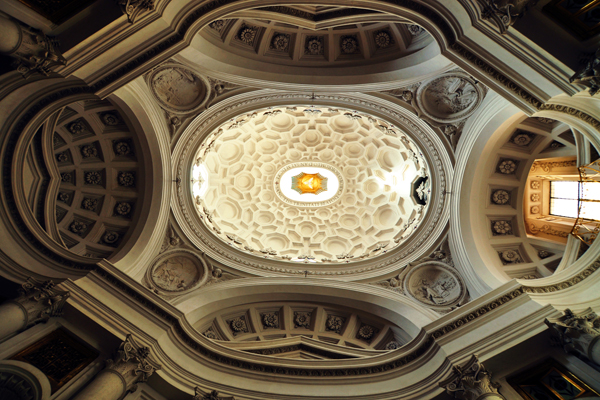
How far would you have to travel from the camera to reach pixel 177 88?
1479 cm

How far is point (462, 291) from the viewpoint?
49.1ft

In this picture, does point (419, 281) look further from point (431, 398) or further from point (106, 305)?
point (106, 305)

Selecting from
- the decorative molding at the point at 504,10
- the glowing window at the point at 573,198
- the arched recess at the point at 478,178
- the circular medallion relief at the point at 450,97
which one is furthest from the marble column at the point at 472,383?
the circular medallion relief at the point at 450,97

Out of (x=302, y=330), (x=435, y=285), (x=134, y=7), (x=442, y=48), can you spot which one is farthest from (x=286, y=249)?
(x=134, y=7)

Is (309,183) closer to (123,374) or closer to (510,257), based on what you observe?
(510,257)

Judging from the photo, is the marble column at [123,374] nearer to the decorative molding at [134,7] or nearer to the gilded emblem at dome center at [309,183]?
the decorative molding at [134,7]

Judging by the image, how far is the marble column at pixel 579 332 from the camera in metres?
9.04

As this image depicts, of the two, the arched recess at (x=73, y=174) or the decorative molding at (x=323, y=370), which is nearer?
the arched recess at (x=73, y=174)

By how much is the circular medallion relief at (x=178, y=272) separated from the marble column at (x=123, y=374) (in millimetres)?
4735

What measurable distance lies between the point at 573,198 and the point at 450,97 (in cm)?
685

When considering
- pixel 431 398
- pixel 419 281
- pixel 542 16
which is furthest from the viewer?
pixel 419 281

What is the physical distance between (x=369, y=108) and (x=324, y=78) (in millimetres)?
2240

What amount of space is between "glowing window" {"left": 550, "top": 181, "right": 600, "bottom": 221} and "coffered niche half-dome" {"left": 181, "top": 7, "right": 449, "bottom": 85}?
23.1 feet

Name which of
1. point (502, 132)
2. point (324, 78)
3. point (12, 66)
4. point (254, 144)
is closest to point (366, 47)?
point (324, 78)
